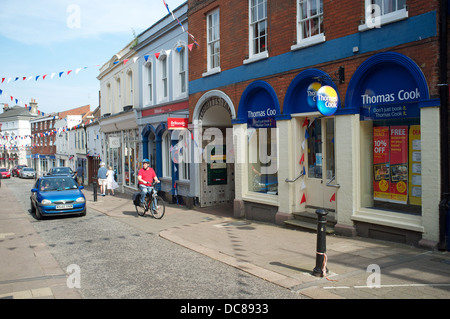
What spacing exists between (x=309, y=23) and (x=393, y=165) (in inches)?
168

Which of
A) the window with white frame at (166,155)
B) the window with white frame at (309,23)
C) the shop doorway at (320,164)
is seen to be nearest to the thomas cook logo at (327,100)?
the shop doorway at (320,164)

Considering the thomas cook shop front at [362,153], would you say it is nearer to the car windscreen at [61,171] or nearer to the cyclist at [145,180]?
the cyclist at [145,180]

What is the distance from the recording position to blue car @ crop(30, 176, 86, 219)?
43.0 feet

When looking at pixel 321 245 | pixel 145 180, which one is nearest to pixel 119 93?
pixel 145 180

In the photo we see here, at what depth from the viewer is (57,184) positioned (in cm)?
1445

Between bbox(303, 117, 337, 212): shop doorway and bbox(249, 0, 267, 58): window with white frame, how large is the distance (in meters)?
2.97

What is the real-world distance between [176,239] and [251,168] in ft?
12.7

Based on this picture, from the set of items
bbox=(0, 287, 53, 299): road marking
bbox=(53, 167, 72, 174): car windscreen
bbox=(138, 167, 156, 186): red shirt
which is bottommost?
bbox=(0, 287, 53, 299): road marking

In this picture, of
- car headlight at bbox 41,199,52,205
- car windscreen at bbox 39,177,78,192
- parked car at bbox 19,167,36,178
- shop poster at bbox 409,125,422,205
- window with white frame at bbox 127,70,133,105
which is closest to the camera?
shop poster at bbox 409,125,422,205

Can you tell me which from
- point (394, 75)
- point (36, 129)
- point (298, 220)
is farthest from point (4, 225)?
point (36, 129)

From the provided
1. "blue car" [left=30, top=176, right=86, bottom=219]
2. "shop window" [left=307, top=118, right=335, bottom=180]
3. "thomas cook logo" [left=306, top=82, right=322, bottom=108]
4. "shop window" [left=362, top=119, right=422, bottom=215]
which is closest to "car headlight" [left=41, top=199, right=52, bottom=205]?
"blue car" [left=30, top=176, right=86, bottom=219]

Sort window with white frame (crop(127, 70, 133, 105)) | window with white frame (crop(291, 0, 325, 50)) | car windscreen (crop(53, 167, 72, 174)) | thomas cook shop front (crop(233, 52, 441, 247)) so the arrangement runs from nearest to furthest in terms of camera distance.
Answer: thomas cook shop front (crop(233, 52, 441, 247)), window with white frame (crop(291, 0, 325, 50)), window with white frame (crop(127, 70, 133, 105)), car windscreen (crop(53, 167, 72, 174))

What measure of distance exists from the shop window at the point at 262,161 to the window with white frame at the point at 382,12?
4049mm

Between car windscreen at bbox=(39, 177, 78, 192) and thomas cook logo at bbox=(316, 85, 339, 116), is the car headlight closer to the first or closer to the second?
car windscreen at bbox=(39, 177, 78, 192)
